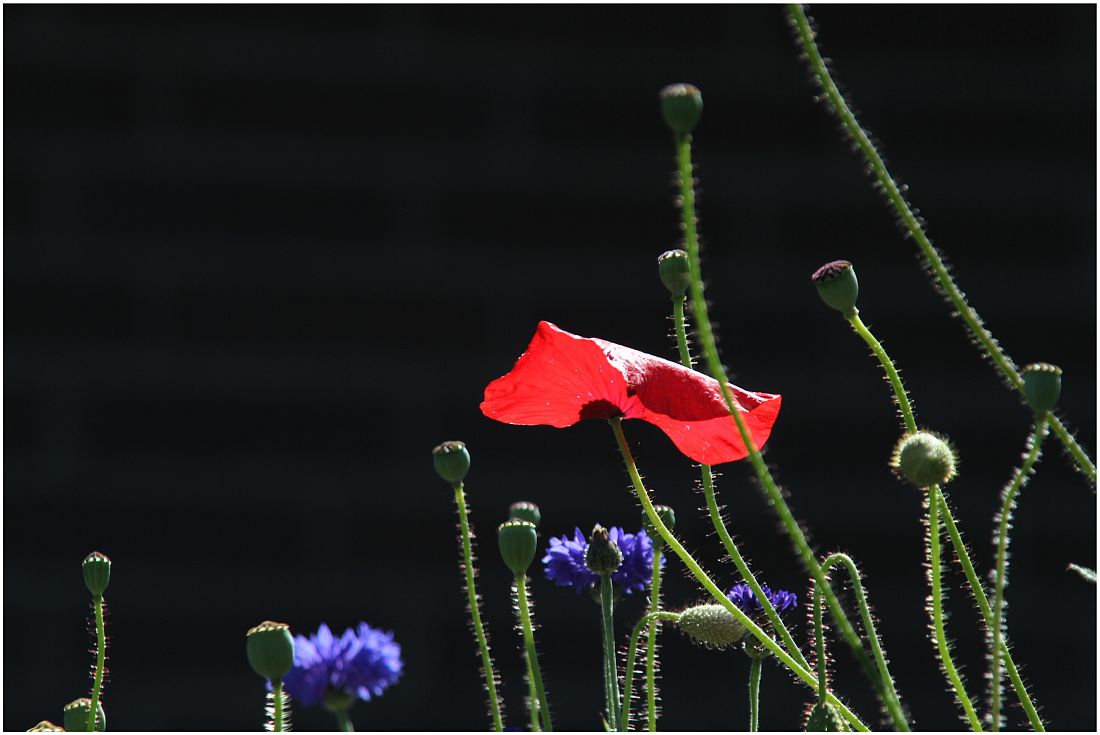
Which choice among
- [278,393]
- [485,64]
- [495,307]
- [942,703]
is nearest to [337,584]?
[278,393]

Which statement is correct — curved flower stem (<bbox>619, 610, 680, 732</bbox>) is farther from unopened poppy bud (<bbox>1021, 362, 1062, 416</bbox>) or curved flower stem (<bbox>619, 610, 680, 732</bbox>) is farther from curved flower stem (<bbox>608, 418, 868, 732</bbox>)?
unopened poppy bud (<bbox>1021, 362, 1062, 416</bbox>)

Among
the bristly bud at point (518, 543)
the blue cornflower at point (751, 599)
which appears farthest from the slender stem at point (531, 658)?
the blue cornflower at point (751, 599)

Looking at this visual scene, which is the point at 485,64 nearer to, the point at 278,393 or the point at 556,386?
the point at 278,393

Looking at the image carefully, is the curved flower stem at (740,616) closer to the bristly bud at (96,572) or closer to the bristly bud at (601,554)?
the bristly bud at (601,554)

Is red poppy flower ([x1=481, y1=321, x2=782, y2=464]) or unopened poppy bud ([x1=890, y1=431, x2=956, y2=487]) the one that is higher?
red poppy flower ([x1=481, y1=321, x2=782, y2=464])

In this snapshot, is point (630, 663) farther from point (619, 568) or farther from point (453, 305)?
point (453, 305)

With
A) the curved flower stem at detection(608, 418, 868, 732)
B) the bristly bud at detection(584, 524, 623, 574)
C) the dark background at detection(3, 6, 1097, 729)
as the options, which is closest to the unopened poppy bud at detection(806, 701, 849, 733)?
the curved flower stem at detection(608, 418, 868, 732)

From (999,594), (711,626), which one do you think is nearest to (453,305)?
(711,626)
